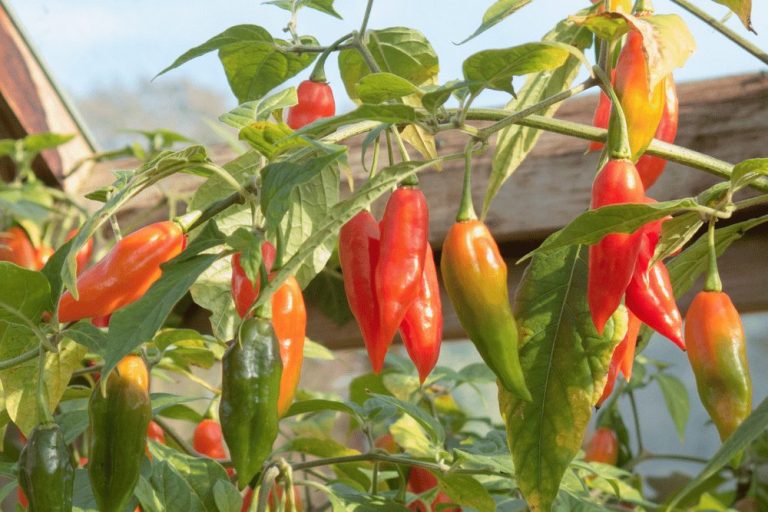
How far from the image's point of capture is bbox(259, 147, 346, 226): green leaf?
1.91ft

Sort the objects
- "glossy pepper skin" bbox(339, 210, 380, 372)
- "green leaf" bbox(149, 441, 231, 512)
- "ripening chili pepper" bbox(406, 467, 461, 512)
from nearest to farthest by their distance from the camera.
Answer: "glossy pepper skin" bbox(339, 210, 380, 372), "green leaf" bbox(149, 441, 231, 512), "ripening chili pepper" bbox(406, 467, 461, 512)

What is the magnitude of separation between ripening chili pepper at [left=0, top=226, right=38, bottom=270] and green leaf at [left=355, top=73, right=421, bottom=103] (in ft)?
3.33

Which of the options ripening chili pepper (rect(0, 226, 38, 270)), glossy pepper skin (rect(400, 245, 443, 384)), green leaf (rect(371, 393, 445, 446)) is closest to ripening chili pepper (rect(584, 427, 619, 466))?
green leaf (rect(371, 393, 445, 446))

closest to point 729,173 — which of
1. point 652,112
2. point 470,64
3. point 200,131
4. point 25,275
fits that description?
point 652,112

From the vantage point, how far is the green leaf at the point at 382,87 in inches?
25.0

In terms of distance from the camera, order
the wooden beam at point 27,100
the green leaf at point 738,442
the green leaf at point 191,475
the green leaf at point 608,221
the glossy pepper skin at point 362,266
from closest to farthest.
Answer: the green leaf at point 738,442
the green leaf at point 608,221
the glossy pepper skin at point 362,266
the green leaf at point 191,475
the wooden beam at point 27,100

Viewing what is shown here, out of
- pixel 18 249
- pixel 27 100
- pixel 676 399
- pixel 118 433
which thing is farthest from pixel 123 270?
pixel 27 100

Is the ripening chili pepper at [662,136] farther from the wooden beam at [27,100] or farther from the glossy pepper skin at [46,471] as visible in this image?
the wooden beam at [27,100]

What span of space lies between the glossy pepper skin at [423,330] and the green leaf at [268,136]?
4.4 inches

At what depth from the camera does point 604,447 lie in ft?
5.17

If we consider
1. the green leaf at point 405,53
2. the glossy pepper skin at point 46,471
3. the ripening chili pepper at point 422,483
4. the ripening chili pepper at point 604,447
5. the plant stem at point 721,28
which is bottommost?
the ripening chili pepper at point 604,447

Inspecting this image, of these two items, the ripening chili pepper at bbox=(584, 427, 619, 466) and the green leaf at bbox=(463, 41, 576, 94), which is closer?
the green leaf at bbox=(463, 41, 576, 94)

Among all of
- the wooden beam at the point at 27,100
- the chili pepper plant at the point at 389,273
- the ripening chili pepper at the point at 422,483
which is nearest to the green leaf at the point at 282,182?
the chili pepper plant at the point at 389,273

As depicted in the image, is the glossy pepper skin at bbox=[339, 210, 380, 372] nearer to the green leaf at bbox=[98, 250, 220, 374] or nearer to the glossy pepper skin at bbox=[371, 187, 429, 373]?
the glossy pepper skin at bbox=[371, 187, 429, 373]
